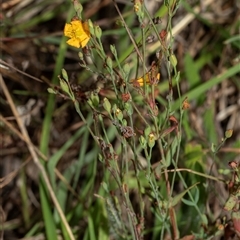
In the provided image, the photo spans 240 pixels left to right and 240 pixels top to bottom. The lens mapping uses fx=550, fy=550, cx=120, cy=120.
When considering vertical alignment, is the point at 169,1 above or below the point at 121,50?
above

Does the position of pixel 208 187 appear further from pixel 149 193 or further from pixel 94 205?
pixel 94 205

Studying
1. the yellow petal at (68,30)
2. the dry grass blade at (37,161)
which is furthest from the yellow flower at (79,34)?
the dry grass blade at (37,161)

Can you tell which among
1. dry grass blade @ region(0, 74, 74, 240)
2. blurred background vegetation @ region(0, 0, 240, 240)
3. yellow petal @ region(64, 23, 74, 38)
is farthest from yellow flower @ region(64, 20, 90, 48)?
dry grass blade @ region(0, 74, 74, 240)

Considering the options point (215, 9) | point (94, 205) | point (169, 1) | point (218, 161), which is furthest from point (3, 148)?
point (169, 1)

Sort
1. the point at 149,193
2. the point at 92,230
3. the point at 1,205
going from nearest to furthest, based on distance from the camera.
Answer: the point at 149,193 < the point at 92,230 < the point at 1,205

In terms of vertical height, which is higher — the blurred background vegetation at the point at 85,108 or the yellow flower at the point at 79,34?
the yellow flower at the point at 79,34

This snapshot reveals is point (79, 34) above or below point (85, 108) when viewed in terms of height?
above

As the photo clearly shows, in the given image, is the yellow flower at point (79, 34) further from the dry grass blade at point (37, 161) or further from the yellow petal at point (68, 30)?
the dry grass blade at point (37, 161)

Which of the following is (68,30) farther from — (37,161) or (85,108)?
(37,161)

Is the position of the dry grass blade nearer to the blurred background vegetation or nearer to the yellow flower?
the blurred background vegetation

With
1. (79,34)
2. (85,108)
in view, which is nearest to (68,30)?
(79,34)

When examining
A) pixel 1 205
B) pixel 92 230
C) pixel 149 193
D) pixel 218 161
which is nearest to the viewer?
pixel 149 193
